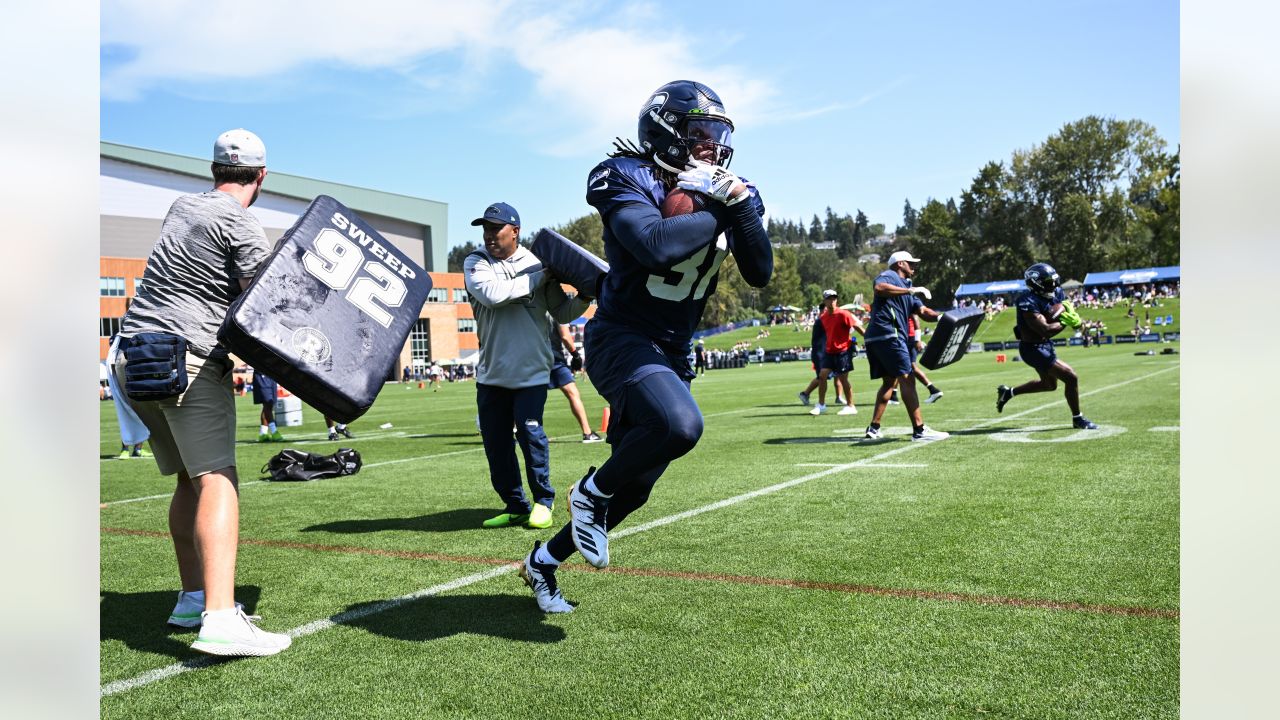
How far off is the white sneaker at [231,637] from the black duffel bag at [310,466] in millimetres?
6111

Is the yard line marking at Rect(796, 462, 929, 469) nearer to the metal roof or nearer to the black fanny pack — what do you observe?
the black fanny pack

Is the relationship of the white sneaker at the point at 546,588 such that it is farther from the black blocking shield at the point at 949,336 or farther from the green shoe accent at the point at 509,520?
the black blocking shield at the point at 949,336

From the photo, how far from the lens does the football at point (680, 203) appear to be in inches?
148

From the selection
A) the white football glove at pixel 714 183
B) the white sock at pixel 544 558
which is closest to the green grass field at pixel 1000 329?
the white sock at pixel 544 558

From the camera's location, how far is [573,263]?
5.09 m

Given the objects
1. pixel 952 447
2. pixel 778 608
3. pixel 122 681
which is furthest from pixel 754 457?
pixel 122 681

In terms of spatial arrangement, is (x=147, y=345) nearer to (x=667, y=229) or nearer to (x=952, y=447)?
(x=667, y=229)

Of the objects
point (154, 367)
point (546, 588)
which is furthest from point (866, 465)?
point (154, 367)

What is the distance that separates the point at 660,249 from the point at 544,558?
156cm

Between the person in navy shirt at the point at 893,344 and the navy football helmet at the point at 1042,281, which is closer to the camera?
the person in navy shirt at the point at 893,344

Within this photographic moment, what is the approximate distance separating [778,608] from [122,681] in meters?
2.65

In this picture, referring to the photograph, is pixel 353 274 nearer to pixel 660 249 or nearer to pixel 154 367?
pixel 154 367

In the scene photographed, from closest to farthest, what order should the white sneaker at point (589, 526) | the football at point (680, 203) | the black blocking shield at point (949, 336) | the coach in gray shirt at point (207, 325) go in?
1. the football at point (680, 203)
2. the coach in gray shirt at point (207, 325)
3. the white sneaker at point (589, 526)
4. the black blocking shield at point (949, 336)

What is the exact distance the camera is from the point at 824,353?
53.9 feet
